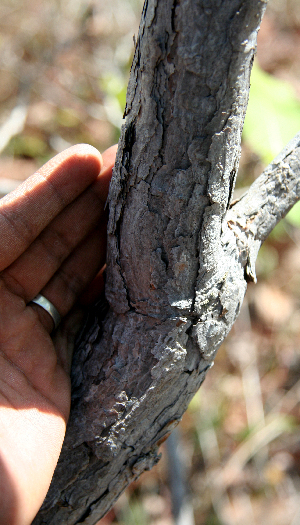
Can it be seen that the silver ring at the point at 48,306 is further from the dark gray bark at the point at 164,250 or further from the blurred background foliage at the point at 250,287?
the blurred background foliage at the point at 250,287

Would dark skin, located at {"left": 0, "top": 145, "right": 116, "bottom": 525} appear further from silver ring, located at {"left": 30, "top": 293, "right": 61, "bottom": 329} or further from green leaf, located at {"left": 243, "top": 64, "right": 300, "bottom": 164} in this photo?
green leaf, located at {"left": 243, "top": 64, "right": 300, "bottom": 164}

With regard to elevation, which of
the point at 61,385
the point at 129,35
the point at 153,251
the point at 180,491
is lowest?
the point at 180,491

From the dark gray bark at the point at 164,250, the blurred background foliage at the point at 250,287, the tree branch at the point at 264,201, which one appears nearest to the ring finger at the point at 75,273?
the dark gray bark at the point at 164,250

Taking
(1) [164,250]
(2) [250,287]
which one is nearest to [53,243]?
(1) [164,250]

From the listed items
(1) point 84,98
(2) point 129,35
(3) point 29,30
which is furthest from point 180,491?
(3) point 29,30

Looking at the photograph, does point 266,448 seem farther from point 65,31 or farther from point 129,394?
point 65,31
